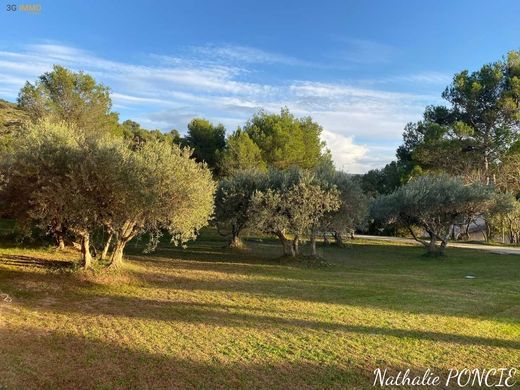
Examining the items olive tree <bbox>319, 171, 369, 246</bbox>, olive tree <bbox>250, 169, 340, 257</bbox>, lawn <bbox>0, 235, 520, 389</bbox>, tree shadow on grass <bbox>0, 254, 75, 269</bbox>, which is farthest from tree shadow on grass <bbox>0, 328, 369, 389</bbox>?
olive tree <bbox>319, 171, 369, 246</bbox>

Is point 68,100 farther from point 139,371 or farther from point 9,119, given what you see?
point 139,371

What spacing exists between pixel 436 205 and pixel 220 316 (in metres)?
20.1

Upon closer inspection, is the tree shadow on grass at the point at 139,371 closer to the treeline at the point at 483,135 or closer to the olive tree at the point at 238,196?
the olive tree at the point at 238,196

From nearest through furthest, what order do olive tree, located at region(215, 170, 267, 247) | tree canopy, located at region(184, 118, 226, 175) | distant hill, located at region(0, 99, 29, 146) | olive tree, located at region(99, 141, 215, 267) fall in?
olive tree, located at region(99, 141, 215, 267) < olive tree, located at region(215, 170, 267, 247) < distant hill, located at region(0, 99, 29, 146) < tree canopy, located at region(184, 118, 226, 175)

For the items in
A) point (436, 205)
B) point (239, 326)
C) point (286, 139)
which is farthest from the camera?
point (286, 139)

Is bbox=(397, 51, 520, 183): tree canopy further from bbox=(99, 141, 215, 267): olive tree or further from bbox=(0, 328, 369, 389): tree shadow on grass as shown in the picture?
bbox=(0, 328, 369, 389): tree shadow on grass

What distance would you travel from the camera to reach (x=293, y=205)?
19.8 m

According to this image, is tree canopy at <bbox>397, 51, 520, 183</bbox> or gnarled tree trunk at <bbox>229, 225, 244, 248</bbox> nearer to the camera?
gnarled tree trunk at <bbox>229, 225, 244, 248</bbox>

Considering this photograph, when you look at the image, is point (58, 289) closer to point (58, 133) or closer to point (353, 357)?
point (58, 133)

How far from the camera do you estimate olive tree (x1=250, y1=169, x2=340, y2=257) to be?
65.0ft

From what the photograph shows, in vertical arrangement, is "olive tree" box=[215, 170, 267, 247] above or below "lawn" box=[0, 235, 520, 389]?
above

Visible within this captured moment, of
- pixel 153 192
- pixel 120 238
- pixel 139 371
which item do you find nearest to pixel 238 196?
pixel 120 238

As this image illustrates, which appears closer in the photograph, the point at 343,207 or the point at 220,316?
the point at 220,316

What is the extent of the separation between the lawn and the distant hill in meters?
12.3
